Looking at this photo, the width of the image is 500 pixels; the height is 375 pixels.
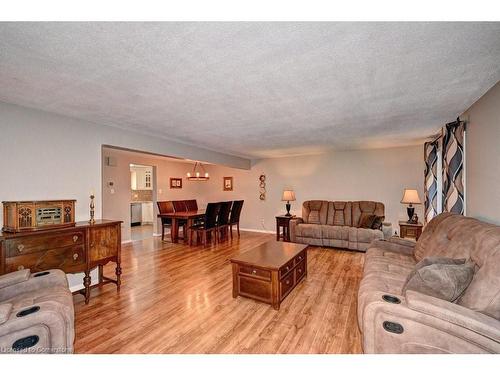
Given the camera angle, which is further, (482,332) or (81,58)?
(81,58)

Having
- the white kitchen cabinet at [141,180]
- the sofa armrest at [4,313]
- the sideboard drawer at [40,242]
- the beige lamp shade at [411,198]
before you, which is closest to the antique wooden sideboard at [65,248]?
the sideboard drawer at [40,242]

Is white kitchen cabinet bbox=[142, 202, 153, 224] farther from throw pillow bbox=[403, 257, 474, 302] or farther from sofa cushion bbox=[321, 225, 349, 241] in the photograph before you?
throw pillow bbox=[403, 257, 474, 302]

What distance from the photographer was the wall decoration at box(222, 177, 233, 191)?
7.38 metres

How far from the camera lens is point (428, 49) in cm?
145

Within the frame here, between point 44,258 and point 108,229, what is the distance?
638 millimetres

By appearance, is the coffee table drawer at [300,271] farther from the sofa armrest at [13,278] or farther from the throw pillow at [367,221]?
the sofa armrest at [13,278]

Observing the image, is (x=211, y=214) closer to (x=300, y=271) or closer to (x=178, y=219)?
(x=178, y=219)

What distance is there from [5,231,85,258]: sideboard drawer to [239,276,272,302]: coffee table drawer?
1864 millimetres

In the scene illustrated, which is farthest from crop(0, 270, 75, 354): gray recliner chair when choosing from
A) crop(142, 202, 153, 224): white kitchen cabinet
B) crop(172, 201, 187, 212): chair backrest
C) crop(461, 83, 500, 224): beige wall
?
crop(142, 202, 153, 224): white kitchen cabinet

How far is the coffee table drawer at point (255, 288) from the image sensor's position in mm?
2471
